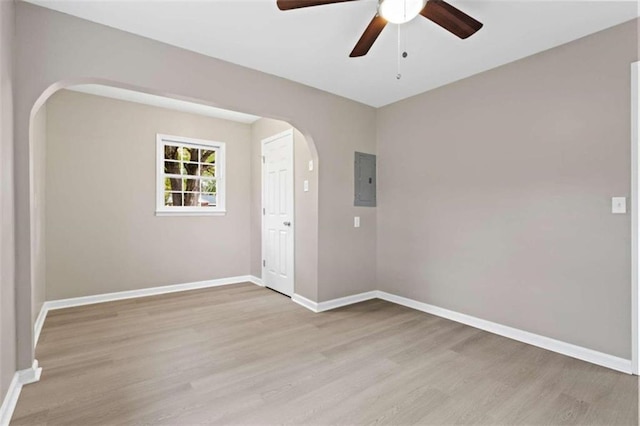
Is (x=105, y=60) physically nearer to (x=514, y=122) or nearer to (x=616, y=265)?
(x=514, y=122)

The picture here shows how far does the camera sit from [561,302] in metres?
2.59

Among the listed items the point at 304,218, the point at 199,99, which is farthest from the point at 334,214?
the point at 199,99

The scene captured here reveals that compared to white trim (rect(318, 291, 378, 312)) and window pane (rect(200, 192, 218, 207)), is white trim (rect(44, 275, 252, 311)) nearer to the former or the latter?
Answer: window pane (rect(200, 192, 218, 207))

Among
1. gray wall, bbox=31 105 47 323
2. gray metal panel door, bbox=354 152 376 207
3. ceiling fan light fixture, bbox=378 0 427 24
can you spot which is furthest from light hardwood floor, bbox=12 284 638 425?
ceiling fan light fixture, bbox=378 0 427 24

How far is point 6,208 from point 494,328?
395 centimetres

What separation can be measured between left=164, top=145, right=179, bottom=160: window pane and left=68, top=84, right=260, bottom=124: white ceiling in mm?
550

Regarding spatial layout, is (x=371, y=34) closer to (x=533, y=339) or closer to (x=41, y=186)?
(x=533, y=339)

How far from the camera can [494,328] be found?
300cm

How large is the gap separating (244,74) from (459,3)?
1.94m

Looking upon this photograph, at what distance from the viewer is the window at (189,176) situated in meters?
4.39

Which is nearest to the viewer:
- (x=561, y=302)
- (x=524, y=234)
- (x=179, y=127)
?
(x=561, y=302)

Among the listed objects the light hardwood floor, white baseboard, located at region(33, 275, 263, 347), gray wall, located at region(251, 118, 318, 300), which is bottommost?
the light hardwood floor

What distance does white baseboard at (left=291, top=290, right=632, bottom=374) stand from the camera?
236 centimetres

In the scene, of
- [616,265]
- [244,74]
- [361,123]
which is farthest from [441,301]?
[244,74]
